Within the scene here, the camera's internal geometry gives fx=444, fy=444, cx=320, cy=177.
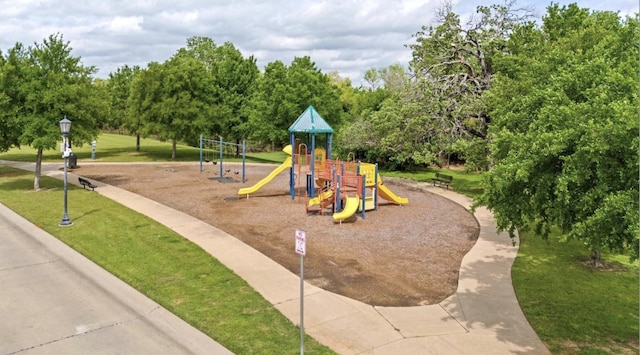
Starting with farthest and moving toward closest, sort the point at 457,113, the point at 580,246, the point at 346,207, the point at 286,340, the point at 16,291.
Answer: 1. the point at 457,113
2. the point at 346,207
3. the point at 580,246
4. the point at 16,291
5. the point at 286,340

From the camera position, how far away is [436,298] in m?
10.4

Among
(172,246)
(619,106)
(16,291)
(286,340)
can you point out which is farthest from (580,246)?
(16,291)

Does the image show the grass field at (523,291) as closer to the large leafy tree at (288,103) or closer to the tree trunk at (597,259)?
the tree trunk at (597,259)

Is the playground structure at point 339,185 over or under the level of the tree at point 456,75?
under

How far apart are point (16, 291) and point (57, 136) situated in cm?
1285

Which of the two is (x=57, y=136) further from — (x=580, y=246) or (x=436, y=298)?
(x=580, y=246)

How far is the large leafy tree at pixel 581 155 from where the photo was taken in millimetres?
6254

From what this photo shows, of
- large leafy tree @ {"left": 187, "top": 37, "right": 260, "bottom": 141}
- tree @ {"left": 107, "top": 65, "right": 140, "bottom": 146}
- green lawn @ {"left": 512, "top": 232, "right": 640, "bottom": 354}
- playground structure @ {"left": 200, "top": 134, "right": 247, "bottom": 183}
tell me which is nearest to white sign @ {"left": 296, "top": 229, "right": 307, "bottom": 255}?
green lawn @ {"left": 512, "top": 232, "right": 640, "bottom": 354}

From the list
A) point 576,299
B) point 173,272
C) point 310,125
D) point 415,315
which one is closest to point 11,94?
point 310,125

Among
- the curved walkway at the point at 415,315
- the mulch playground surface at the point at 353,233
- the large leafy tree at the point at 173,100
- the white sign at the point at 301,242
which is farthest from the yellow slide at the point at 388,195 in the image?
the large leafy tree at the point at 173,100

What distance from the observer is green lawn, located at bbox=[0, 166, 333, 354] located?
27.6 ft

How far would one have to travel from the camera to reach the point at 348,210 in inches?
704

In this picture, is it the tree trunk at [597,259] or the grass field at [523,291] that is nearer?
the grass field at [523,291]

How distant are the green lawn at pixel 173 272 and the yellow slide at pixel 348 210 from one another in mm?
6055
